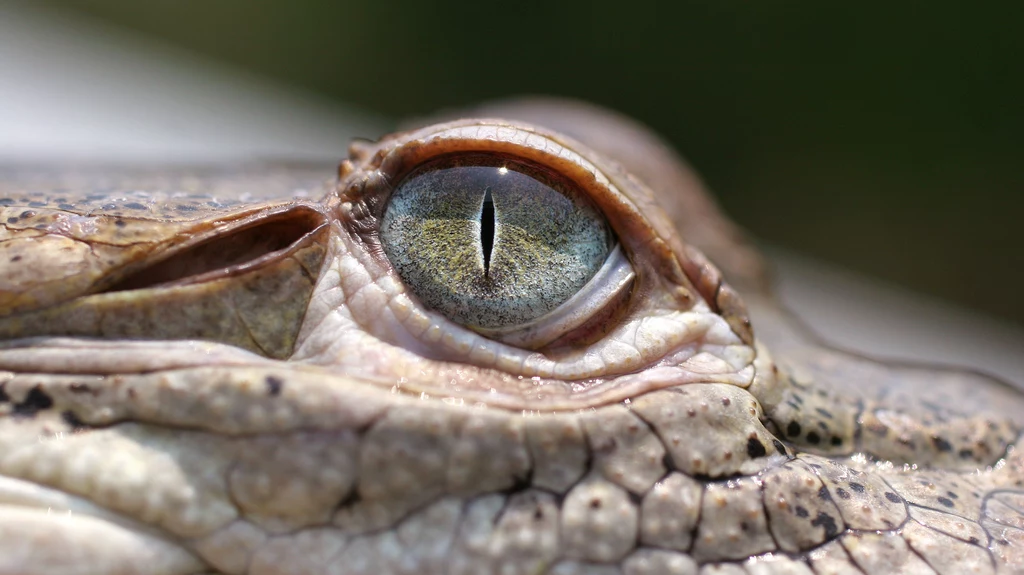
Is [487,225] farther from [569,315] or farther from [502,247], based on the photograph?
[569,315]

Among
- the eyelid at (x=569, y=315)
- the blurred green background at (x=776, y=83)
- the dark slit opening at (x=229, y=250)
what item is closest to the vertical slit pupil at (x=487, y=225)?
the eyelid at (x=569, y=315)

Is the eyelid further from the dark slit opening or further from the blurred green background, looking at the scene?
the blurred green background

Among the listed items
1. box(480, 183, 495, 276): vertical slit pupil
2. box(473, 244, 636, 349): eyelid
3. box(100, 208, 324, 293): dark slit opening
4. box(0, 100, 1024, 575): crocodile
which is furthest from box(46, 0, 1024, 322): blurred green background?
box(100, 208, 324, 293): dark slit opening

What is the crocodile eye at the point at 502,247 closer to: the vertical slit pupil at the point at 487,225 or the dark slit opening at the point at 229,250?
the vertical slit pupil at the point at 487,225

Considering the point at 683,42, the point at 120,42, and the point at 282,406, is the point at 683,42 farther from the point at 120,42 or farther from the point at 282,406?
the point at 282,406

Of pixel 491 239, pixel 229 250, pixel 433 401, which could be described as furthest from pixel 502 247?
pixel 229 250
